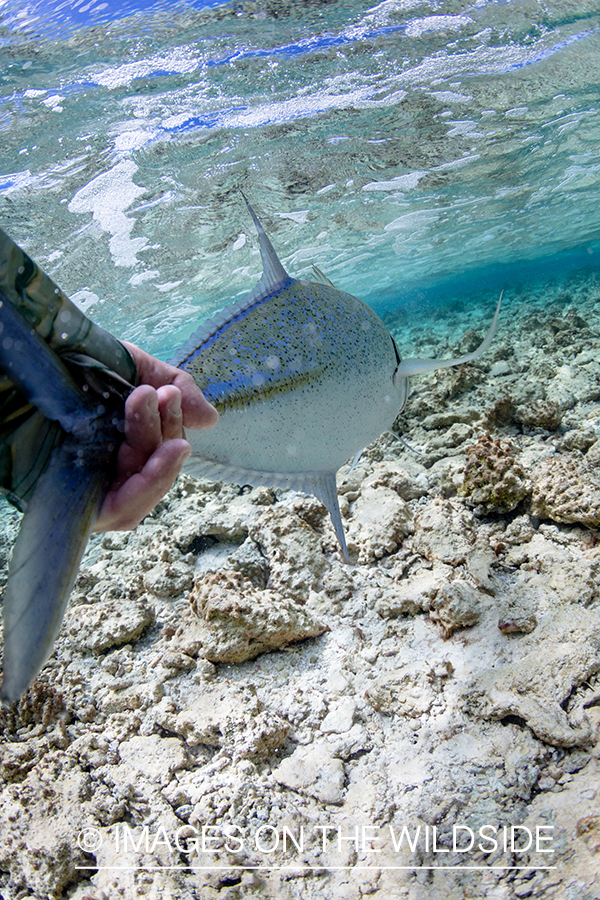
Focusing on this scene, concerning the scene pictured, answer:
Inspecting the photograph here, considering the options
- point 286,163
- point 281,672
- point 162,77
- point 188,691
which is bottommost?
point 281,672

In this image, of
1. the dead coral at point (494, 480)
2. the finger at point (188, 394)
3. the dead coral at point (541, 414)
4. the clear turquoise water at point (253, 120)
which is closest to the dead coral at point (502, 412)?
the dead coral at point (541, 414)

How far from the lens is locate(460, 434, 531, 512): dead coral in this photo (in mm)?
3609

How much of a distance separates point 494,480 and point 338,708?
7.46 ft

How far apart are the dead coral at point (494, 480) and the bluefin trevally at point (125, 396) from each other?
2117 millimetres

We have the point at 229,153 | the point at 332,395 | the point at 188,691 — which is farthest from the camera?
the point at 229,153

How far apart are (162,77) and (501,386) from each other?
670 centimetres

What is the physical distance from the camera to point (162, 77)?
601 centimetres

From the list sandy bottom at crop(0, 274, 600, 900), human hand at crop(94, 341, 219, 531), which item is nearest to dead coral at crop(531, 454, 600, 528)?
sandy bottom at crop(0, 274, 600, 900)

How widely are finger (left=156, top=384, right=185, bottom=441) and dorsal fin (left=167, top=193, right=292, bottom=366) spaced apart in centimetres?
23

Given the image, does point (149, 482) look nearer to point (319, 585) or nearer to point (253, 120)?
point (319, 585)

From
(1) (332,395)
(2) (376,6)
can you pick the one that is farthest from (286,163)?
(1) (332,395)

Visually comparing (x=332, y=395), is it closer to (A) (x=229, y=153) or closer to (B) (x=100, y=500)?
(B) (x=100, y=500)

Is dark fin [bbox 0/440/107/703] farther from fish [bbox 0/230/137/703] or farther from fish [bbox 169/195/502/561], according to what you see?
fish [bbox 169/195/502/561]

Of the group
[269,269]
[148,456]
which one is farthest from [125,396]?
[269,269]
